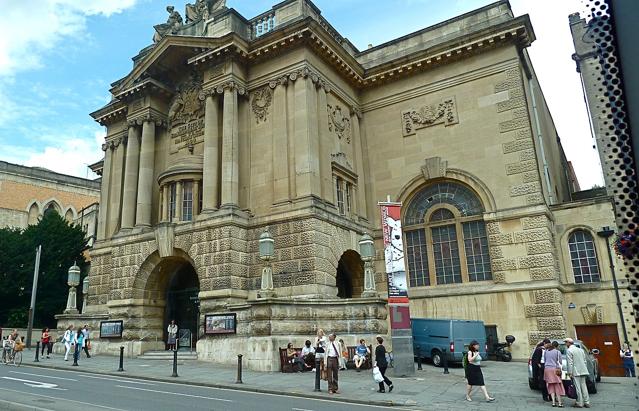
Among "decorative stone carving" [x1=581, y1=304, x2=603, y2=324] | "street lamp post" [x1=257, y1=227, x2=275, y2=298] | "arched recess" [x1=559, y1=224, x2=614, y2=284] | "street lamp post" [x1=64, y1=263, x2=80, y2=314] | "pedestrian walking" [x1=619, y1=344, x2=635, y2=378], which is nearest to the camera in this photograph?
"street lamp post" [x1=257, y1=227, x2=275, y2=298]

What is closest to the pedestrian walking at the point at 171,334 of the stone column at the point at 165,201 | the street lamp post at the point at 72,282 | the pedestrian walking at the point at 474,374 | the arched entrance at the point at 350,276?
the stone column at the point at 165,201

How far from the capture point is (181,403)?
40.2 ft

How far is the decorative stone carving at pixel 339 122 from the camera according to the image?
28369mm

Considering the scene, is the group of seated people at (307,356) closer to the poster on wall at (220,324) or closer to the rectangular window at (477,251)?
the poster on wall at (220,324)

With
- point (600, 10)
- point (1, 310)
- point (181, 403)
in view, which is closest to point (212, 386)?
point (181, 403)

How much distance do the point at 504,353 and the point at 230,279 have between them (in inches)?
538

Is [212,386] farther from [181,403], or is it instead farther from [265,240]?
[265,240]

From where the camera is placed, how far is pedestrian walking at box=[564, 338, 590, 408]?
42.6 ft

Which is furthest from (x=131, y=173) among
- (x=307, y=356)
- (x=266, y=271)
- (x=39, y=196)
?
(x=39, y=196)

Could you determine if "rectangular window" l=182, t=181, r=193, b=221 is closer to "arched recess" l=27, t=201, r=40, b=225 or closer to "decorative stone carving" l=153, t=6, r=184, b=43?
"decorative stone carving" l=153, t=6, r=184, b=43

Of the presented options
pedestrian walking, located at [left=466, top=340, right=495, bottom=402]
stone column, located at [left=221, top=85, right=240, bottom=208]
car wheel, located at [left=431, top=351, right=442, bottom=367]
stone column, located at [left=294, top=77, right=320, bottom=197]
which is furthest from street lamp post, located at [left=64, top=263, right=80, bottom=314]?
pedestrian walking, located at [left=466, top=340, right=495, bottom=402]

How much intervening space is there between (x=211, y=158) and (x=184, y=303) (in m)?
8.73

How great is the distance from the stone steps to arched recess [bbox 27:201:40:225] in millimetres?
39869

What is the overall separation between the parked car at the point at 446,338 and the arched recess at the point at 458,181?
669 cm
